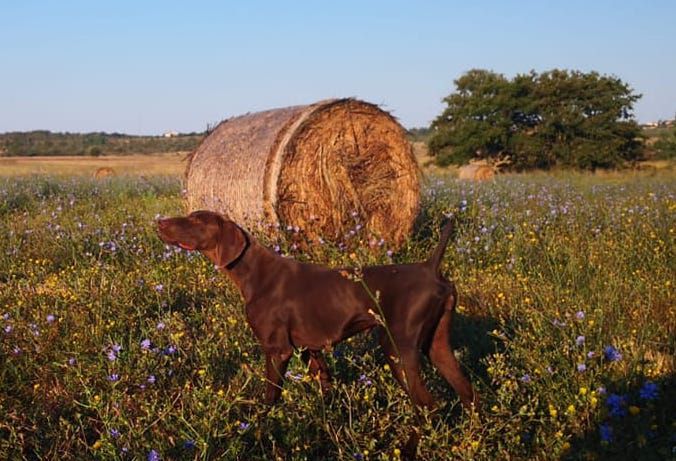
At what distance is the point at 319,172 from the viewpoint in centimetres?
788

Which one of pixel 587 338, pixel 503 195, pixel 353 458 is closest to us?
pixel 353 458

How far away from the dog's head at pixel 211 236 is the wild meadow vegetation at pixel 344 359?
552 millimetres

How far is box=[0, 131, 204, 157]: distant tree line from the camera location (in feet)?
225

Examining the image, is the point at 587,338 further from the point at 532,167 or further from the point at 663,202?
the point at 532,167

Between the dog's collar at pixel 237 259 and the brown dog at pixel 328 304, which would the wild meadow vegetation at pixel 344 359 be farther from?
the dog's collar at pixel 237 259

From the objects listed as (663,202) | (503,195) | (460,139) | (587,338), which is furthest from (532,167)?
(587,338)

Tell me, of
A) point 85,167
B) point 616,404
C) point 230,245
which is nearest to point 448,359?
point 616,404

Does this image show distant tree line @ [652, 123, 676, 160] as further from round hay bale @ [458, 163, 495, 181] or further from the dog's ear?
the dog's ear

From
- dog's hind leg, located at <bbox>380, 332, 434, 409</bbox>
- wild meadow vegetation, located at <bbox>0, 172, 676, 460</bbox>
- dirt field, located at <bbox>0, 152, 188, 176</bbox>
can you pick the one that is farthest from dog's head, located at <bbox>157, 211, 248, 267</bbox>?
dirt field, located at <bbox>0, 152, 188, 176</bbox>

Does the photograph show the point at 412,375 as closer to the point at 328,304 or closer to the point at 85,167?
the point at 328,304

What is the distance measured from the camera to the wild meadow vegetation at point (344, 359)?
9.93 ft

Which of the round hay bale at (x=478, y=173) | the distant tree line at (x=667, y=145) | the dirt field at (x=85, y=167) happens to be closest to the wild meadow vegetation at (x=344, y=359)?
the dirt field at (x=85, y=167)

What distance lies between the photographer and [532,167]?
31.5 m

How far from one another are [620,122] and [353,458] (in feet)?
107
